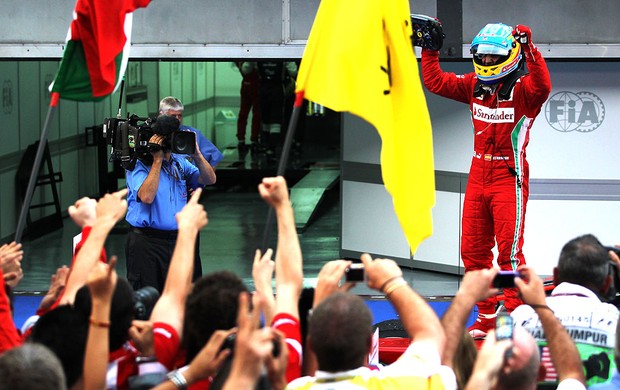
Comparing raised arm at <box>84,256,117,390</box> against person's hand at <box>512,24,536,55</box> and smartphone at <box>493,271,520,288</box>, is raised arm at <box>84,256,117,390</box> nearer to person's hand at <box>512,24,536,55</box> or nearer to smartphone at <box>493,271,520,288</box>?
smartphone at <box>493,271,520,288</box>

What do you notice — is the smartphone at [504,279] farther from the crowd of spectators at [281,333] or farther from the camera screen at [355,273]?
the camera screen at [355,273]

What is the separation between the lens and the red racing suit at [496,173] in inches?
300

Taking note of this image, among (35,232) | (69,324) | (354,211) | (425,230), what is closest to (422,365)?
(69,324)

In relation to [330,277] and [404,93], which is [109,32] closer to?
[404,93]

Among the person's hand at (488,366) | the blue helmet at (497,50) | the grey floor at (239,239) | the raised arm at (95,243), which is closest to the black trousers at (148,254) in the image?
the grey floor at (239,239)

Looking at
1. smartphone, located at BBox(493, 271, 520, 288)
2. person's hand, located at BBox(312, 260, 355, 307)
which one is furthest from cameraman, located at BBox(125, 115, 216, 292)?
smartphone, located at BBox(493, 271, 520, 288)

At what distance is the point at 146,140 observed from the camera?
25.5ft

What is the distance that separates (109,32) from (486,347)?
2.98 meters

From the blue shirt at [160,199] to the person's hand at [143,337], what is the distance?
12.4 ft

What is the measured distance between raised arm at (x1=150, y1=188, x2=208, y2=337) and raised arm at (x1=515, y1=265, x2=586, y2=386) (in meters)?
1.25

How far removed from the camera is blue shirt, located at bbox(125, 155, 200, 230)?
775 cm

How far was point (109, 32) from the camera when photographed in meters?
5.55

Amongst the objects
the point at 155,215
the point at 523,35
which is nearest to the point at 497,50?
the point at 523,35

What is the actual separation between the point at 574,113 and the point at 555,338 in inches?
245
